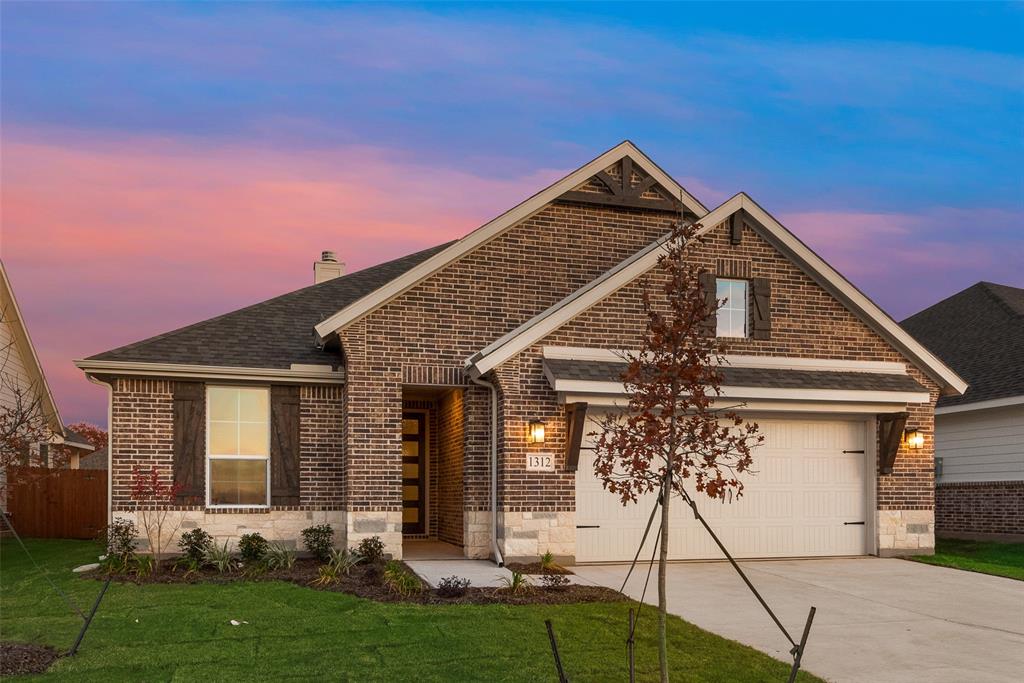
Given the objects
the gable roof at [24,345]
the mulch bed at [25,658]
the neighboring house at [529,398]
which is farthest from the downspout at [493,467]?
the gable roof at [24,345]

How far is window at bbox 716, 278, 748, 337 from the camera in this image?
1591cm

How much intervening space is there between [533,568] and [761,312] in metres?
5.72

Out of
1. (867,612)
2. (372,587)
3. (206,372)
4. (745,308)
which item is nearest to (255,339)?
(206,372)

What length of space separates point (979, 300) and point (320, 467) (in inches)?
724

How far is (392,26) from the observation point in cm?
1495

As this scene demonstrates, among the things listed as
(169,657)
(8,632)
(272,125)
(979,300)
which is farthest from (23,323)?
(979,300)

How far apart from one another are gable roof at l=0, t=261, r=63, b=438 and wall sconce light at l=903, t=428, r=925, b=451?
18512 millimetres

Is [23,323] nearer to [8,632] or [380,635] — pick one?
[8,632]

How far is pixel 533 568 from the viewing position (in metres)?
14.0

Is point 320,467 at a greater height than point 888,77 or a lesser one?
lesser

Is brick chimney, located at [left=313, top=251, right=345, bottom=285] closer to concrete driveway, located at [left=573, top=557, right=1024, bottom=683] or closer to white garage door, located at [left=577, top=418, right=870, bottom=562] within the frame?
white garage door, located at [left=577, top=418, right=870, bottom=562]

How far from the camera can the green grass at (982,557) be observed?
14906 millimetres

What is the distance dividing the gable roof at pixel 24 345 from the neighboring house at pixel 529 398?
8587mm

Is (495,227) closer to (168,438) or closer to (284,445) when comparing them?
(284,445)
